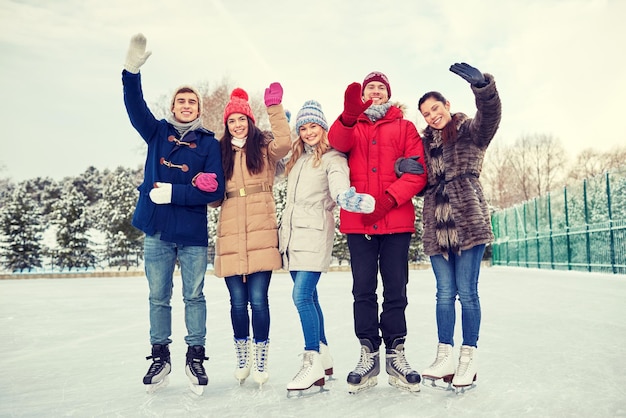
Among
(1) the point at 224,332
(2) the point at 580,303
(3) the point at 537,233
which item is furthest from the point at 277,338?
(3) the point at 537,233

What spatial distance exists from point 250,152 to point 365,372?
52.5 inches

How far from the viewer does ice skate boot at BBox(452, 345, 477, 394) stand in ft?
8.92

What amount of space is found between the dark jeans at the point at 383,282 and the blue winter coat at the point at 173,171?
0.84 metres

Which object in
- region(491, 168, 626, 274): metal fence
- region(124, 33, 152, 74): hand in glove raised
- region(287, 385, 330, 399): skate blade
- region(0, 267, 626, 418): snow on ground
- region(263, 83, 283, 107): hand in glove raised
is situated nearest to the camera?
region(0, 267, 626, 418): snow on ground

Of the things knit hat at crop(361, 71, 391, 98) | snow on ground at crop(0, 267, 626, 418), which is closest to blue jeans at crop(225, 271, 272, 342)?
snow on ground at crop(0, 267, 626, 418)

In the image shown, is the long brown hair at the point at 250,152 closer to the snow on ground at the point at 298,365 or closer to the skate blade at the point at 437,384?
the snow on ground at the point at 298,365

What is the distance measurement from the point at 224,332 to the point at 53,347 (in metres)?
1.41

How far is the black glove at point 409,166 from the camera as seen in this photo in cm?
283

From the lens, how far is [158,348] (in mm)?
2914

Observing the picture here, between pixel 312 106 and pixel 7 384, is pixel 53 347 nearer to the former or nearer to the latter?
pixel 7 384

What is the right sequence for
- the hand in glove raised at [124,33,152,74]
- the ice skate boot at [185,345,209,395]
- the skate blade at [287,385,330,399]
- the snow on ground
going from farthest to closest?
the hand in glove raised at [124,33,152,74] → the ice skate boot at [185,345,209,395] → the skate blade at [287,385,330,399] → the snow on ground

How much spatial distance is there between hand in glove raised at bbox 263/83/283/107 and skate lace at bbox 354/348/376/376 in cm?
142

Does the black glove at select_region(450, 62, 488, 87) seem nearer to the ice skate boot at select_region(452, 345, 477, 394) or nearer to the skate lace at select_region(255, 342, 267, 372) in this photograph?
the ice skate boot at select_region(452, 345, 477, 394)

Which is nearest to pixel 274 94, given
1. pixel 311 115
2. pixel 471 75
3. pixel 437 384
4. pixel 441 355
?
pixel 311 115
